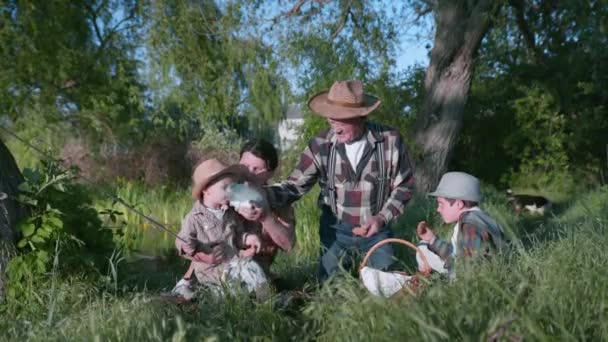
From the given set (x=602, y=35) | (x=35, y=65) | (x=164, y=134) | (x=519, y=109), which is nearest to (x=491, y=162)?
(x=519, y=109)

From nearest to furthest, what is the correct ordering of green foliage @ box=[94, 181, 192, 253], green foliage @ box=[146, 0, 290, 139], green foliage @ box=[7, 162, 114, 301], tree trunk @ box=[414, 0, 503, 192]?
green foliage @ box=[7, 162, 114, 301] → green foliage @ box=[94, 181, 192, 253] → tree trunk @ box=[414, 0, 503, 192] → green foliage @ box=[146, 0, 290, 139]

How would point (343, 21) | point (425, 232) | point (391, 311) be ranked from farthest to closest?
1. point (343, 21)
2. point (425, 232)
3. point (391, 311)

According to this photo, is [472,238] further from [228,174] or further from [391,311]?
[228,174]

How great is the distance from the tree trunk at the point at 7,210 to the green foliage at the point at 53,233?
0.16 feet

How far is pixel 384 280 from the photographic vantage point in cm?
313

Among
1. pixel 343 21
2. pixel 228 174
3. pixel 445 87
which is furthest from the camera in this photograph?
pixel 343 21

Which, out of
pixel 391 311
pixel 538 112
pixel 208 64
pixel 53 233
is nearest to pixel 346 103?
pixel 391 311

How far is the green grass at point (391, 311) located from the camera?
247 centimetres

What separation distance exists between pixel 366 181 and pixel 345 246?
0.45 metres

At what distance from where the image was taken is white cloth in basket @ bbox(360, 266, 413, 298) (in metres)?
3.05

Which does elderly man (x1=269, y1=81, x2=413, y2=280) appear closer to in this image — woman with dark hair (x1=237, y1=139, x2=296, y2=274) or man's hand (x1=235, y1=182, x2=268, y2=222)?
woman with dark hair (x1=237, y1=139, x2=296, y2=274)

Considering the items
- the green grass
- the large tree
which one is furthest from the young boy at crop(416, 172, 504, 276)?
the large tree

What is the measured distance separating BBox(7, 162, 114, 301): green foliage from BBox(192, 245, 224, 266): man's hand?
812mm

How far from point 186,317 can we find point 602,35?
8956 millimetres
